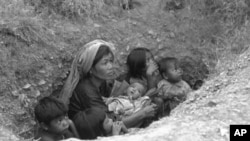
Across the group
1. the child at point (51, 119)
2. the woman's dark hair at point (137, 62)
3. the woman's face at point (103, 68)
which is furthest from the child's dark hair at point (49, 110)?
the woman's dark hair at point (137, 62)

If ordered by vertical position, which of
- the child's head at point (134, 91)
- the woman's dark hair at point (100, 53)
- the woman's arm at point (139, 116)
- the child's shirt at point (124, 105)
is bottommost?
the woman's arm at point (139, 116)

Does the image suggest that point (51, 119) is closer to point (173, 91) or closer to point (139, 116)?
point (139, 116)

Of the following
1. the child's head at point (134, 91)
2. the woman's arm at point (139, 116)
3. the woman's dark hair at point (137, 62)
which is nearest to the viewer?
the woman's arm at point (139, 116)

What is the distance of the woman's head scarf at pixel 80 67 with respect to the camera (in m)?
4.12

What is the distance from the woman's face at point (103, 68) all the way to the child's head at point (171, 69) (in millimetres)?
655

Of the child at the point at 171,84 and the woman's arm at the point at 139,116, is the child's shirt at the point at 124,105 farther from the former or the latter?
the child at the point at 171,84

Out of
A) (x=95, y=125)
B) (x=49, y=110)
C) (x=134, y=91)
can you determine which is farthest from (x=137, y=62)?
(x=49, y=110)

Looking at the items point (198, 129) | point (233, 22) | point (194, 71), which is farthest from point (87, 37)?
point (198, 129)

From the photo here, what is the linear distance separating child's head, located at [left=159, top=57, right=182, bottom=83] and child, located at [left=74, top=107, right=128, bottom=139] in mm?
916

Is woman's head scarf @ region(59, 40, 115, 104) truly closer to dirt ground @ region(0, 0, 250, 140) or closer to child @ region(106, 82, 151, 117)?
dirt ground @ region(0, 0, 250, 140)

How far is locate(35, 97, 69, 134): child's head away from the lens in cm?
363

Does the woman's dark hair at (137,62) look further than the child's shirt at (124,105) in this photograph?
Yes

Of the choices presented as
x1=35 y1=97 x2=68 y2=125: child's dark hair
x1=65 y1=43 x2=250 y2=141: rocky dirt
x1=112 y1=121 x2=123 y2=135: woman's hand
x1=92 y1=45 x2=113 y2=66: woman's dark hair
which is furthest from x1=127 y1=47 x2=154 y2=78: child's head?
x1=35 y1=97 x2=68 y2=125: child's dark hair

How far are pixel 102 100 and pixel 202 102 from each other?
1018 mm
